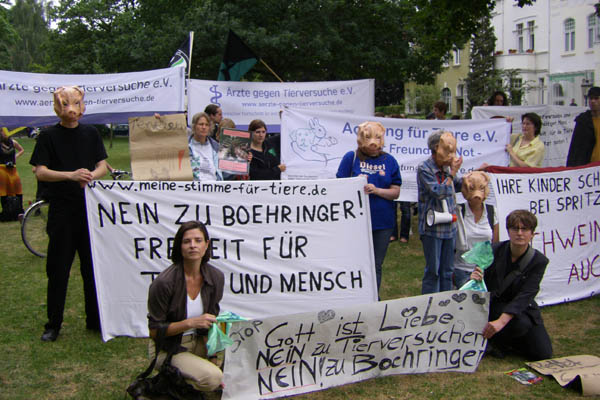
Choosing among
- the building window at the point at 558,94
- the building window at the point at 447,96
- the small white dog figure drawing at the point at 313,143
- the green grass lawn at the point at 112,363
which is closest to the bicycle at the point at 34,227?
the green grass lawn at the point at 112,363

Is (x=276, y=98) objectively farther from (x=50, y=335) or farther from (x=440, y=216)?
(x=50, y=335)

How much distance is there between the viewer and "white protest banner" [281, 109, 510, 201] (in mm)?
8164

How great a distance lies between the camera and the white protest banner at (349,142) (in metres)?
8.16

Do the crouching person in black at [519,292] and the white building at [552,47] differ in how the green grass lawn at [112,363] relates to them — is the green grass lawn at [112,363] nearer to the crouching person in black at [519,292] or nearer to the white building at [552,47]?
the crouching person in black at [519,292]

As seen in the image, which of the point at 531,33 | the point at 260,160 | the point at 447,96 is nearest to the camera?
the point at 260,160

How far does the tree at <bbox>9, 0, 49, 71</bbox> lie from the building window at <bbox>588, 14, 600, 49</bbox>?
5309 centimetres

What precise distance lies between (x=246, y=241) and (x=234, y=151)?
151 centimetres

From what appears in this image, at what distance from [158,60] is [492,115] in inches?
718

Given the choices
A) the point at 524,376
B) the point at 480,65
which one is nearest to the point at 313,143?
the point at 524,376

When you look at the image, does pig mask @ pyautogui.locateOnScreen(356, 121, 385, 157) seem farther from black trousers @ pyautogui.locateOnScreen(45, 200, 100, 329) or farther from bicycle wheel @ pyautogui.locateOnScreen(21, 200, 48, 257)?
bicycle wheel @ pyautogui.locateOnScreen(21, 200, 48, 257)

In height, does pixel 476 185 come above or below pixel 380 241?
above

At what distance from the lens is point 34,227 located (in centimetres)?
811

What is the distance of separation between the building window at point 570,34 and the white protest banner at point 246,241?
37504mm

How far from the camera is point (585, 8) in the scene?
3581 cm
